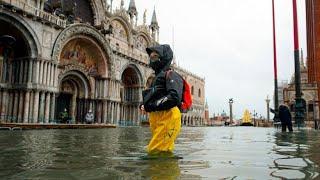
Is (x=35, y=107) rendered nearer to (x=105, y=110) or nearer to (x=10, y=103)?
(x=10, y=103)

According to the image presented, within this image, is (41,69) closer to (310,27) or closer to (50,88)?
(50,88)

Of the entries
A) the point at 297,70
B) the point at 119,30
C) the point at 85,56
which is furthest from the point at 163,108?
the point at 119,30

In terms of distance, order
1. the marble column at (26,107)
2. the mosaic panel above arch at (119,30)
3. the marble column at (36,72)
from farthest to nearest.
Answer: the mosaic panel above arch at (119,30) < the marble column at (36,72) < the marble column at (26,107)

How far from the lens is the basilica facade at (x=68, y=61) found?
22.7 m

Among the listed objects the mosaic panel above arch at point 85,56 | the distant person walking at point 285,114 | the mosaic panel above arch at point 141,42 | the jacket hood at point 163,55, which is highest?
the mosaic panel above arch at point 141,42

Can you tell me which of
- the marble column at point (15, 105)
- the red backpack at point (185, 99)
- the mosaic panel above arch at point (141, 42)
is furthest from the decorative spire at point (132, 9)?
the red backpack at point (185, 99)

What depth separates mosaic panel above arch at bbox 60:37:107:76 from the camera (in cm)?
2745

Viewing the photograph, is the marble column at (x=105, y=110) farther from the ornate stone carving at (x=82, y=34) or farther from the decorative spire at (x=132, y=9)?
the decorative spire at (x=132, y=9)

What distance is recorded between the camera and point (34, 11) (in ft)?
75.9

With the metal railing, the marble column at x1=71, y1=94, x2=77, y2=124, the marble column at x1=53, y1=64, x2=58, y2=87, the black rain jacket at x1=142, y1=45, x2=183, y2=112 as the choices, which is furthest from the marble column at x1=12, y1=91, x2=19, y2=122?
the black rain jacket at x1=142, y1=45, x2=183, y2=112

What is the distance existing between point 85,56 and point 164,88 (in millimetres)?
25511

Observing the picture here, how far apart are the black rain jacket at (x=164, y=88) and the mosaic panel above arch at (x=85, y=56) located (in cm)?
2305

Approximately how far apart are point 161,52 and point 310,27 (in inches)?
1867

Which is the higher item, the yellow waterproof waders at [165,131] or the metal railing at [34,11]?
the metal railing at [34,11]
